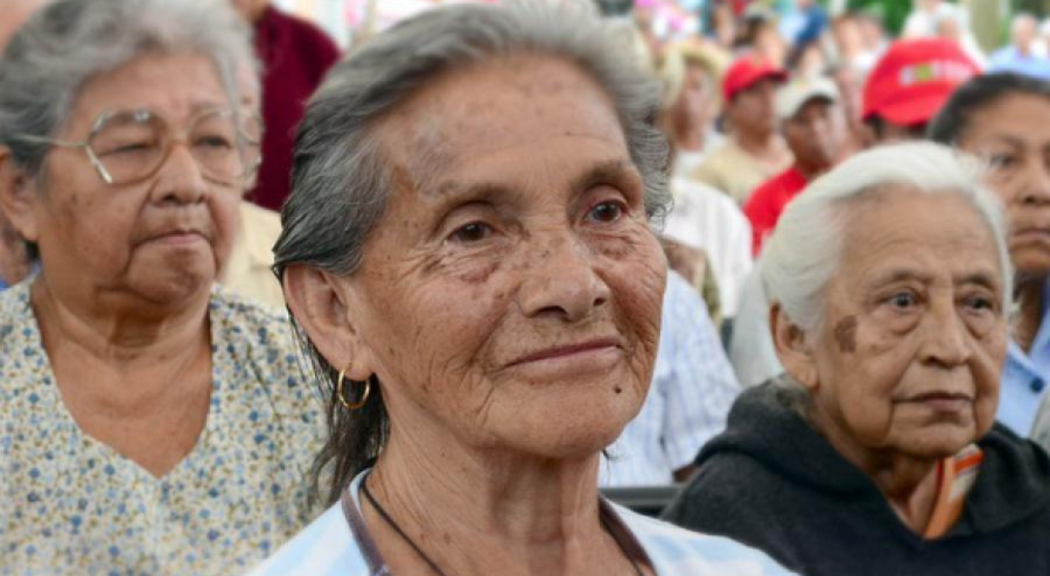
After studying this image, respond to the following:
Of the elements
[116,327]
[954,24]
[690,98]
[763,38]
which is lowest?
[763,38]

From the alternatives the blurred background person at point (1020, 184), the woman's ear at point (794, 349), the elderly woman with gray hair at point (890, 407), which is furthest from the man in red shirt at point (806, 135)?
the elderly woman with gray hair at point (890, 407)

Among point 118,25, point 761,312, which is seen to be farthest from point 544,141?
point 761,312

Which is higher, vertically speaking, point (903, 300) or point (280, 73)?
point (903, 300)

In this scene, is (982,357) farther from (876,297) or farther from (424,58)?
(424,58)

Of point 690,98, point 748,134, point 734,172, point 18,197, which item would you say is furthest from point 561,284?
point 690,98

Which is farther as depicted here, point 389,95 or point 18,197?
point 18,197

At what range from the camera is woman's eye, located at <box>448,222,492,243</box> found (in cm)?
208

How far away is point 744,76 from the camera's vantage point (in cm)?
951

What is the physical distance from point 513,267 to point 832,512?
1.53 meters

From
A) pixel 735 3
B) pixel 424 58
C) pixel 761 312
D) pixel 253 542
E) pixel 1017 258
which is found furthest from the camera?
pixel 735 3

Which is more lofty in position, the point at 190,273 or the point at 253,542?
the point at 190,273

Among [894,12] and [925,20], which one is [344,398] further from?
[894,12]

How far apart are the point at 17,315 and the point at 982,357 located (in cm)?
184

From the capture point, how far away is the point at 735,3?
62.7 feet
